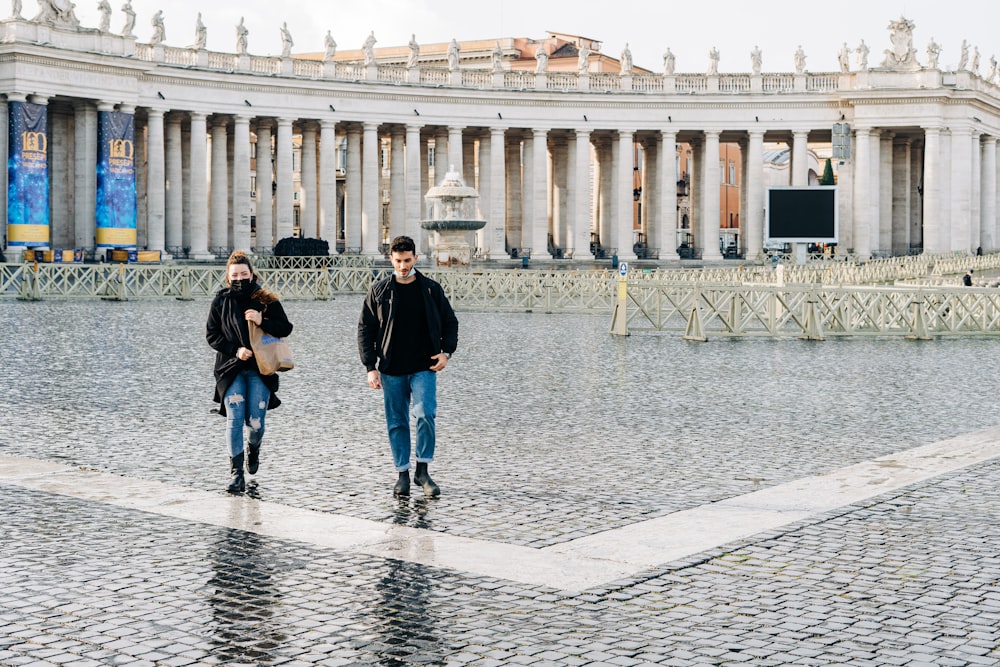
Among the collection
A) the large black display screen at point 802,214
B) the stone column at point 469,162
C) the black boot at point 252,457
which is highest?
the stone column at point 469,162

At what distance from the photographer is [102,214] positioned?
6047 centimetres

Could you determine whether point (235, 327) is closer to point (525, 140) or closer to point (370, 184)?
point (370, 184)

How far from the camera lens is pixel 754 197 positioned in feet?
250

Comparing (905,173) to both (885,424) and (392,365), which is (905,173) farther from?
(392,365)

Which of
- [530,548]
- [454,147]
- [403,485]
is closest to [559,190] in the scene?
[454,147]

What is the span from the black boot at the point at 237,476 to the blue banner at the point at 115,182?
51.3 m

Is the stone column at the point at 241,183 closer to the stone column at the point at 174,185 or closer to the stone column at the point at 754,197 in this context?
the stone column at the point at 174,185

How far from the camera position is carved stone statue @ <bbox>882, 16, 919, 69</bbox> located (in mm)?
76938

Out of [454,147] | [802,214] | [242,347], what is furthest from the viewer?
[454,147]

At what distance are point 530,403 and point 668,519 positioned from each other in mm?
7346

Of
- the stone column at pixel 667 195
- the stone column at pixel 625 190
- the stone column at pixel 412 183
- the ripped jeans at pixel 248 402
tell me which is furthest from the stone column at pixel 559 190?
the ripped jeans at pixel 248 402

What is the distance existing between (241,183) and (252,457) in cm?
6032

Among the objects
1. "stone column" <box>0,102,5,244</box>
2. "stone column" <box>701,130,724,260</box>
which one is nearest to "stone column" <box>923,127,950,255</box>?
"stone column" <box>701,130,724,260</box>

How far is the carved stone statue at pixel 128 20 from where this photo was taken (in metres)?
64.6
